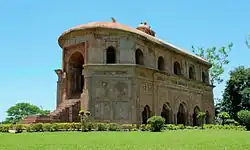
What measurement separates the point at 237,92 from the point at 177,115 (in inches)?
598

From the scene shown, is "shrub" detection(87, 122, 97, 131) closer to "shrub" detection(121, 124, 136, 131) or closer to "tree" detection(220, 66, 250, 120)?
"shrub" detection(121, 124, 136, 131)

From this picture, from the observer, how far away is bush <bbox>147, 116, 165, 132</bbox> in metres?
21.2

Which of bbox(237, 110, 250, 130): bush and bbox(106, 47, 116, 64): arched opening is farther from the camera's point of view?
bbox(106, 47, 116, 64): arched opening

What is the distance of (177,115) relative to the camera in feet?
103

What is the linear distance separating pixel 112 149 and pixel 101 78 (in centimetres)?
1379

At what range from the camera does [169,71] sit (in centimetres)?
2956

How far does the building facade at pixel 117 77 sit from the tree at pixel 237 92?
14.3m

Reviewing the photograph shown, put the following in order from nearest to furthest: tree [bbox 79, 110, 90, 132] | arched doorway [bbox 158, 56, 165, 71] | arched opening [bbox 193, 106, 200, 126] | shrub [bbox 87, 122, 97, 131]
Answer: tree [bbox 79, 110, 90, 132] → shrub [bbox 87, 122, 97, 131] → arched doorway [bbox 158, 56, 165, 71] → arched opening [bbox 193, 106, 200, 126]

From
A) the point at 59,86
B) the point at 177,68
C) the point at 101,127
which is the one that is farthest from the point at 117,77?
the point at 177,68

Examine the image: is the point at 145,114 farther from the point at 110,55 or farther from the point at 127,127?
the point at 110,55

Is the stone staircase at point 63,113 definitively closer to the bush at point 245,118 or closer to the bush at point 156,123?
the bush at point 156,123

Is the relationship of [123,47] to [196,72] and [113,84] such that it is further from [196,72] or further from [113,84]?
[196,72]

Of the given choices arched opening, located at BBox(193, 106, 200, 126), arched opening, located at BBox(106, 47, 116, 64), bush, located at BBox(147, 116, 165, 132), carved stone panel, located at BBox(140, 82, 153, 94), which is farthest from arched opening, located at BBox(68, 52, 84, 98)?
arched opening, located at BBox(193, 106, 200, 126)

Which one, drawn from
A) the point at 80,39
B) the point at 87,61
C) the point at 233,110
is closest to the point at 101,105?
the point at 87,61
